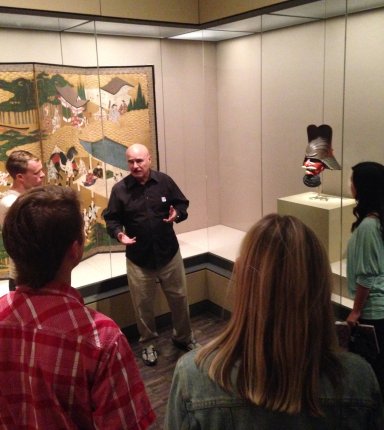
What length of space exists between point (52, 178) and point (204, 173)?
1.60m

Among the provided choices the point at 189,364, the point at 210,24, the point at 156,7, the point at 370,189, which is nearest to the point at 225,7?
the point at 210,24

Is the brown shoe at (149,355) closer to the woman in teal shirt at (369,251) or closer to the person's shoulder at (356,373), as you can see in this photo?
the woman in teal shirt at (369,251)

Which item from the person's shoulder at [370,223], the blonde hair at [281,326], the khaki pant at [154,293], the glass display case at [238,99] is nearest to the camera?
the blonde hair at [281,326]

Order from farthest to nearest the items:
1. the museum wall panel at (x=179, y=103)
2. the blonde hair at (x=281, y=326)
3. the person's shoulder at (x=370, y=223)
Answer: the museum wall panel at (x=179, y=103), the person's shoulder at (x=370, y=223), the blonde hair at (x=281, y=326)

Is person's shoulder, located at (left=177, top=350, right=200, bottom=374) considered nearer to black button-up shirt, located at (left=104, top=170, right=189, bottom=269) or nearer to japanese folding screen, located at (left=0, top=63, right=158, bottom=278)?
black button-up shirt, located at (left=104, top=170, right=189, bottom=269)

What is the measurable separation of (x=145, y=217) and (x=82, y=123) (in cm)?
101

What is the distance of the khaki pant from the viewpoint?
3.38 metres

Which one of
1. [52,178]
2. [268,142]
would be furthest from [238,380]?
[268,142]

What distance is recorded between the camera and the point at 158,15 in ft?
12.1

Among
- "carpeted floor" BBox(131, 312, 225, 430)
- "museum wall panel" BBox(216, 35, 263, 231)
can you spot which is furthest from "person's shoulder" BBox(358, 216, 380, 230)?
"museum wall panel" BBox(216, 35, 263, 231)

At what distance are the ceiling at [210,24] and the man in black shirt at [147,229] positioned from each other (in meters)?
1.04

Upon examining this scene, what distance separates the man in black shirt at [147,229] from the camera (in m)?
3.30

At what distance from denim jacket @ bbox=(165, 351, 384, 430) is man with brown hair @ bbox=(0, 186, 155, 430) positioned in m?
0.20

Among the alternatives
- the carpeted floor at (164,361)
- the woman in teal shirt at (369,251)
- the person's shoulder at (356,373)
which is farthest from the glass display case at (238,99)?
the person's shoulder at (356,373)
